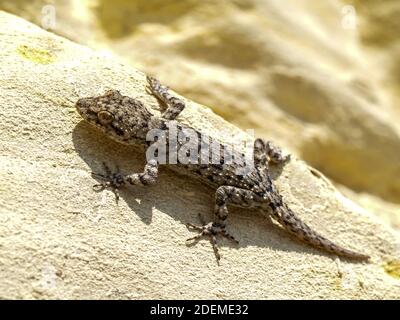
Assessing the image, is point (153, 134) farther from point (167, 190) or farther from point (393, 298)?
point (393, 298)

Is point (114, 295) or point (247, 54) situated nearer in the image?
point (114, 295)

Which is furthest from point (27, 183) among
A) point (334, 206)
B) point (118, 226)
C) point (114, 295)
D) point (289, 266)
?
point (334, 206)

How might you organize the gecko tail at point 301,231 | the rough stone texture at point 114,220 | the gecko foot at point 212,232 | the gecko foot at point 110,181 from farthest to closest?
1. the gecko tail at point 301,231
2. the gecko foot at point 212,232
3. the gecko foot at point 110,181
4. the rough stone texture at point 114,220

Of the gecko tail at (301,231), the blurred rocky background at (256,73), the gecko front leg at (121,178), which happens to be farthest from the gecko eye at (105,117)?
the blurred rocky background at (256,73)

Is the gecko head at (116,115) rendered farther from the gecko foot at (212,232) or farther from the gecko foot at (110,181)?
the gecko foot at (212,232)

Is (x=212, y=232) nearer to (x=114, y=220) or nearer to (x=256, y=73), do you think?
(x=114, y=220)

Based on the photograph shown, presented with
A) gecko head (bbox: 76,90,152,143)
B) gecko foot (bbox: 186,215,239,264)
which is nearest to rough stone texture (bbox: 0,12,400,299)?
gecko foot (bbox: 186,215,239,264)
